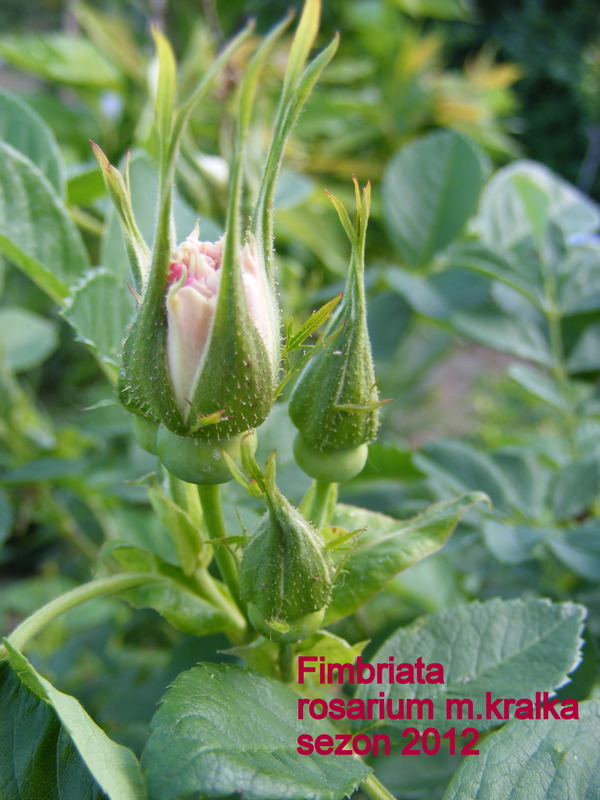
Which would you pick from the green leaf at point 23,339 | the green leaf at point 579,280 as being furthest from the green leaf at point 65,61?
the green leaf at point 579,280

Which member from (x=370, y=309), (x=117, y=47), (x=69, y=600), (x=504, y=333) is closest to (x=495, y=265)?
(x=504, y=333)

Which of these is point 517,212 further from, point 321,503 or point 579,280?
point 321,503

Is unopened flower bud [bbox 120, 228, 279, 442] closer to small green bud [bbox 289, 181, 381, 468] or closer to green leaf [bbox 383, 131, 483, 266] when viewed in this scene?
small green bud [bbox 289, 181, 381, 468]

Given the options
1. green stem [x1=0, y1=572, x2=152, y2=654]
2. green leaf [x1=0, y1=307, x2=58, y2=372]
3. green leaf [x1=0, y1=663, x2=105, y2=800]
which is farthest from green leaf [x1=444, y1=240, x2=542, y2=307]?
green leaf [x1=0, y1=307, x2=58, y2=372]

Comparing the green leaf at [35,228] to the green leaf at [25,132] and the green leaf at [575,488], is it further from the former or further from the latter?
the green leaf at [575,488]

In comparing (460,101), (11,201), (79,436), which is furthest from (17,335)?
(460,101)

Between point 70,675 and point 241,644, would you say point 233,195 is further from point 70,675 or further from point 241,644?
point 70,675
